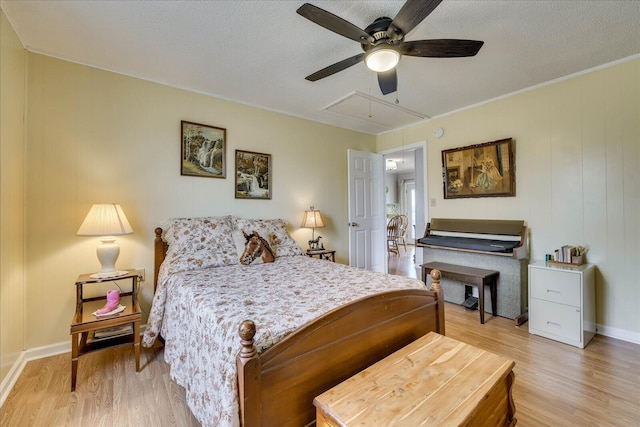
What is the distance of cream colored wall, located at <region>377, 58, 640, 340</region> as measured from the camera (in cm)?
249

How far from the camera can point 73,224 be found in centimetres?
243

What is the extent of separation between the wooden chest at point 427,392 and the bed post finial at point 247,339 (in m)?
0.33

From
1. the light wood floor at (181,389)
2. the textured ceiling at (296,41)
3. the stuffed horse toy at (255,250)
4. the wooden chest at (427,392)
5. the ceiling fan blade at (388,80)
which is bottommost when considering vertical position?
the light wood floor at (181,389)

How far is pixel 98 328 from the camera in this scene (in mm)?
1945

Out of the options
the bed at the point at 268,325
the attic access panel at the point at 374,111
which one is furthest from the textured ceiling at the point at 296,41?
the bed at the point at 268,325

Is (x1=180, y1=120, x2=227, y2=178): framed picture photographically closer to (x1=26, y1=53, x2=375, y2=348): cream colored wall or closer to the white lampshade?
(x1=26, y1=53, x2=375, y2=348): cream colored wall

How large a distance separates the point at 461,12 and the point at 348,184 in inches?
107

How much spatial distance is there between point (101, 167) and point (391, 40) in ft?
8.79

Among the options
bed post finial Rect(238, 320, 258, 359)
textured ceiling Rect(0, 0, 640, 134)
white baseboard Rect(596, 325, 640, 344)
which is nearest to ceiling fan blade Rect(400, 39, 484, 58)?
textured ceiling Rect(0, 0, 640, 134)

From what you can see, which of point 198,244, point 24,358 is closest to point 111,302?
point 198,244

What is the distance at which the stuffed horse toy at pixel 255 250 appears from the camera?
8.75 feet

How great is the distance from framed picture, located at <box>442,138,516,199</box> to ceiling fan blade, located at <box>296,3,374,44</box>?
7.72 ft

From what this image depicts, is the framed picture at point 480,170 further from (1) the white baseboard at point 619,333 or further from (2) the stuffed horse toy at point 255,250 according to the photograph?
(2) the stuffed horse toy at point 255,250

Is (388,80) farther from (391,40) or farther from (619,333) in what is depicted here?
(619,333)
